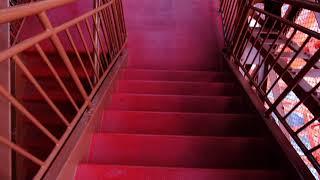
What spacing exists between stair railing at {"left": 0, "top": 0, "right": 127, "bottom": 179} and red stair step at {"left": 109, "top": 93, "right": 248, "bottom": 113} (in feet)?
1.02

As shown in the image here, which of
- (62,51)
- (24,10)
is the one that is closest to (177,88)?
(62,51)

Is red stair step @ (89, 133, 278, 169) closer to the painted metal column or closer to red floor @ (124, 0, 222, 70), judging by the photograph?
the painted metal column

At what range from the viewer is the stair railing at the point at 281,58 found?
1.64m

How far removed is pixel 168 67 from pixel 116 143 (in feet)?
6.44

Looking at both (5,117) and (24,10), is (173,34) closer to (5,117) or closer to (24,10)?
(5,117)

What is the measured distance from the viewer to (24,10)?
916mm

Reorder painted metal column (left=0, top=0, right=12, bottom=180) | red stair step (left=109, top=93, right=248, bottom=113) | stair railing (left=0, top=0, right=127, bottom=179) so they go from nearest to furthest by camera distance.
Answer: stair railing (left=0, top=0, right=127, bottom=179) → painted metal column (left=0, top=0, right=12, bottom=180) → red stair step (left=109, top=93, right=248, bottom=113)

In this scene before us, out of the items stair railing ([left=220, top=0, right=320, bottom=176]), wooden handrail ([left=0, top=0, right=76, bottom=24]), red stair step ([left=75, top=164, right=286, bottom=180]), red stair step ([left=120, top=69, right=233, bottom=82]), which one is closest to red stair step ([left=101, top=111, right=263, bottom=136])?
stair railing ([left=220, top=0, right=320, bottom=176])

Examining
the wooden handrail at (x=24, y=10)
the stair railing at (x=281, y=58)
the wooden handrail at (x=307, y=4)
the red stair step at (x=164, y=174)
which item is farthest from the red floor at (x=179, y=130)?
the wooden handrail at (x=24, y=10)

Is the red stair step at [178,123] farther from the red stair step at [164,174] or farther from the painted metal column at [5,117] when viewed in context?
the painted metal column at [5,117]

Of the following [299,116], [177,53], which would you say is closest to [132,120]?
[177,53]

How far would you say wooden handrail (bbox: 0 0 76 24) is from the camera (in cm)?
80

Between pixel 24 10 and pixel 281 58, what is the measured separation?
2.60m

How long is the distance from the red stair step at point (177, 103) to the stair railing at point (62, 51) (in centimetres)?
31
